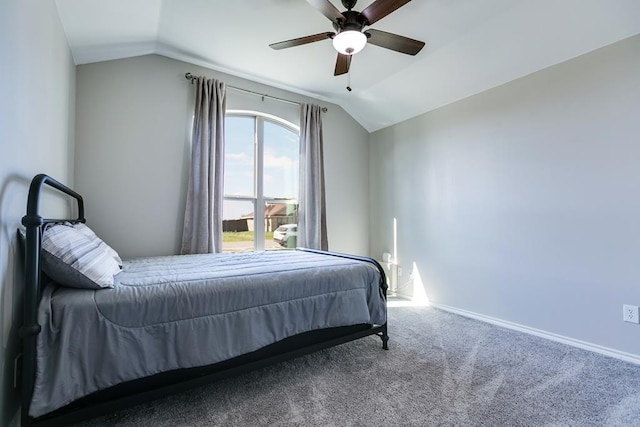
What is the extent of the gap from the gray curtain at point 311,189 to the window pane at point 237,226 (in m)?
0.63

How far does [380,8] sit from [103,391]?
101 inches

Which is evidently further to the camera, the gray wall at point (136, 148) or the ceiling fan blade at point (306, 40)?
the gray wall at point (136, 148)

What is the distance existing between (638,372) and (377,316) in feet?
5.73

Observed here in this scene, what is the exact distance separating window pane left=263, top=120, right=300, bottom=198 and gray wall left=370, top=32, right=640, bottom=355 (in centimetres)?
160

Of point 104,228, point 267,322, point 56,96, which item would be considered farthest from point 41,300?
point 104,228

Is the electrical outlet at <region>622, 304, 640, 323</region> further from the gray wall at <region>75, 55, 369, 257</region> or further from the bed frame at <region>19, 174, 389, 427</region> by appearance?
the gray wall at <region>75, 55, 369, 257</region>

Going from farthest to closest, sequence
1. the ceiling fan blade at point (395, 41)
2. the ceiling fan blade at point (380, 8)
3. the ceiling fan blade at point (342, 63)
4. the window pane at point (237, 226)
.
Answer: the window pane at point (237, 226) < the ceiling fan blade at point (342, 63) < the ceiling fan blade at point (395, 41) < the ceiling fan blade at point (380, 8)

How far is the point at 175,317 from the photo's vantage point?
1411 millimetres

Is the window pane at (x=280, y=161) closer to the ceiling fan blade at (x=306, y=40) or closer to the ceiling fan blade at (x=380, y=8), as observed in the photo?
the ceiling fan blade at (x=306, y=40)

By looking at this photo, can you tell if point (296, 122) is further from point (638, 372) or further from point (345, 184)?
point (638, 372)

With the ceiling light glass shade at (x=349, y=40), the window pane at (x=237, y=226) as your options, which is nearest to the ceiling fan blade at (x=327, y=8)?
the ceiling light glass shade at (x=349, y=40)

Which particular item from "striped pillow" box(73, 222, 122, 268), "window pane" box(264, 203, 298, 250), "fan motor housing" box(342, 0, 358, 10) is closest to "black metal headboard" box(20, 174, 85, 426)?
"striped pillow" box(73, 222, 122, 268)

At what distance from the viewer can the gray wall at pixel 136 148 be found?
258cm

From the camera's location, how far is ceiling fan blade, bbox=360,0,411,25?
1.73 m
